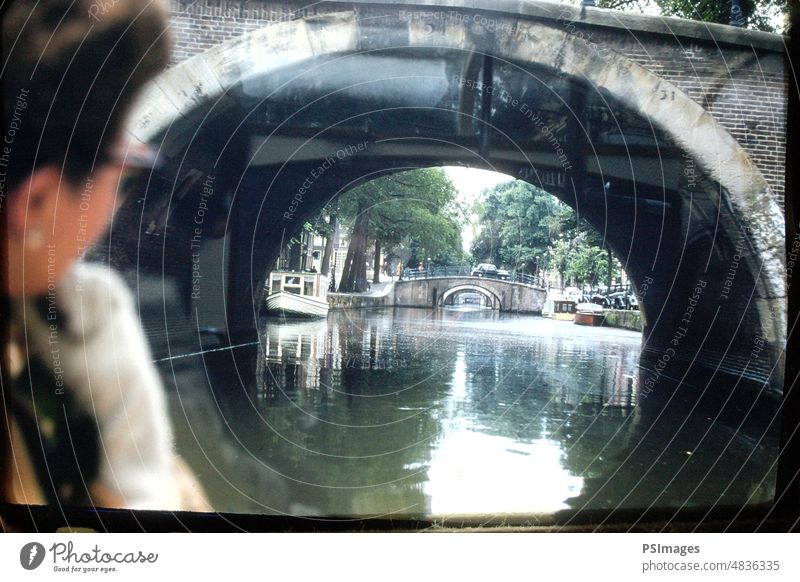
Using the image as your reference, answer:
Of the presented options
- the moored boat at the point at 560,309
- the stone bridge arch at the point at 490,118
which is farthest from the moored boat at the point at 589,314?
the stone bridge arch at the point at 490,118

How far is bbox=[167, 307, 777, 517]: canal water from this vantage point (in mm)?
2602

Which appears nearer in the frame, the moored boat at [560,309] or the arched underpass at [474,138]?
the arched underpass at [474,138]

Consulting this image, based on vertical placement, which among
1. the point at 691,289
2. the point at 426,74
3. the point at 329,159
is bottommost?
the point at 691,289

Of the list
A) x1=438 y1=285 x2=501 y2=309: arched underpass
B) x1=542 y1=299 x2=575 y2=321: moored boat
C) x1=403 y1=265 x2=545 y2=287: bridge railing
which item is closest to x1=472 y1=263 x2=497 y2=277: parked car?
x1=403 y1=265 x2=545 y2=287: bridge railing

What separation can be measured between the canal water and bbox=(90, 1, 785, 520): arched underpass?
503 millimetres

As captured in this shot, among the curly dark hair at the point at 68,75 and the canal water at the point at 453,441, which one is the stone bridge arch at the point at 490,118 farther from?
the canal water at the point at 453,441

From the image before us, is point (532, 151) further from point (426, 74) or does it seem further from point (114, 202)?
point (114, 202)

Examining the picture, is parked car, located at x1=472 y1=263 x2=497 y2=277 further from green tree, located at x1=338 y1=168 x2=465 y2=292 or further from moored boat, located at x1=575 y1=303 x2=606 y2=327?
moored boat, located at x1=575 y1=303 x2=606 y2=327

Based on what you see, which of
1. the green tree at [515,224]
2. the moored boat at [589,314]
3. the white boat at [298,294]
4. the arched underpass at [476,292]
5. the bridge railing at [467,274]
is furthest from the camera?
the white boat at [298,294]

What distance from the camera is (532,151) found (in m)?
3.21

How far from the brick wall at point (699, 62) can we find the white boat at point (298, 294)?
3.57 meters

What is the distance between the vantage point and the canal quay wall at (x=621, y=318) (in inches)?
221

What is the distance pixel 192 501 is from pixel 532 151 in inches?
93.9
